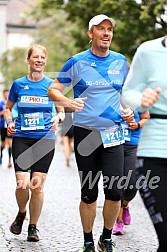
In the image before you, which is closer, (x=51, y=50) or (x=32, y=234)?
(x=32, y=234)

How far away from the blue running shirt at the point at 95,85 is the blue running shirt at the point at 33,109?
1141 millimetres

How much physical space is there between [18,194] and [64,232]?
2.69ft

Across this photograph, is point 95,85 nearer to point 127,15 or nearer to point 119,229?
point 119,229

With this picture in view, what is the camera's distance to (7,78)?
50406mm

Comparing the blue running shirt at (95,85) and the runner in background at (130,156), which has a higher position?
the blue running shirt at (95,85)

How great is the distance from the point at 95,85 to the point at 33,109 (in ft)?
4.59

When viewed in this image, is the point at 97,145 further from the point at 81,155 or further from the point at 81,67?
the point at 81,67

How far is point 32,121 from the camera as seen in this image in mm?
7215

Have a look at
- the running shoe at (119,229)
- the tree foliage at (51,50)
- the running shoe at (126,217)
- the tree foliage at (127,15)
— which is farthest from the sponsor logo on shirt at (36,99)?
the tree foliage at (51,50)

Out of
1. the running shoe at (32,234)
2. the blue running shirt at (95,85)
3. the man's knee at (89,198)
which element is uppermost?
the blue running shirt at (95,85)

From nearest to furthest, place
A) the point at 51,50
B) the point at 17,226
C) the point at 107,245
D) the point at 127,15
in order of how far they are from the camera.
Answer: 1. the point at 107,245
2. the point at 17,226
3. the point at 127,15
4. the point at 51,50

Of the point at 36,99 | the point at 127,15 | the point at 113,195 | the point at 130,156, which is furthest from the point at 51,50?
the point at 113,195

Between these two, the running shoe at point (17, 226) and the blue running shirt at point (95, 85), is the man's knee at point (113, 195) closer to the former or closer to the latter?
the blue running shirt at point (95, 85)

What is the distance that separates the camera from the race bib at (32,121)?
7.21 meters
